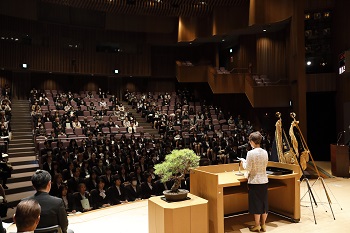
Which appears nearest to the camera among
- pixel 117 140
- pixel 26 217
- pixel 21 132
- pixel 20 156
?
pixel 26 217

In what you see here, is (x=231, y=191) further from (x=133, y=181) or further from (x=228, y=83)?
(x=228, y=83)

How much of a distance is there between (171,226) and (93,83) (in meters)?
15.2

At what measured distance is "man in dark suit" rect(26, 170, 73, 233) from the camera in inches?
94.4

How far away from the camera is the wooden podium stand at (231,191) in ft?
12.1

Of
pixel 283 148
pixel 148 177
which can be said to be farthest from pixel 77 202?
pixel 283 148

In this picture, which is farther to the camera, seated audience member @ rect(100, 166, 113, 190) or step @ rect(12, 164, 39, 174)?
step @ rect(12, 164, 39, 174)

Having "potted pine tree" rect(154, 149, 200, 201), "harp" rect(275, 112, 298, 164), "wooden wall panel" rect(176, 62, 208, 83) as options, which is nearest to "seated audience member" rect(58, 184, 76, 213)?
"potted pine tree" rect(154, 149, 200, 201)

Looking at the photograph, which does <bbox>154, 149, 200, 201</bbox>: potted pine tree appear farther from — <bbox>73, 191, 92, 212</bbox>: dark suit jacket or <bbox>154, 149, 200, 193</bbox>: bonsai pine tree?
<bbox>73, 191, 92, 212</bbox>: dark suit jacket

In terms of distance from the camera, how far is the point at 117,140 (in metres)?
10.0

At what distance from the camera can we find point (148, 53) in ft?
60.4

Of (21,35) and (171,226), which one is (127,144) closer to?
(171,226)

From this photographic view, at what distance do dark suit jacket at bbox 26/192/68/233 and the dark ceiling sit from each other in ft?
45.8

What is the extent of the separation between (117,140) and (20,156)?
2.72m

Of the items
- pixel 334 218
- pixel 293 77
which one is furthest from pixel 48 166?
pixel 293 77
